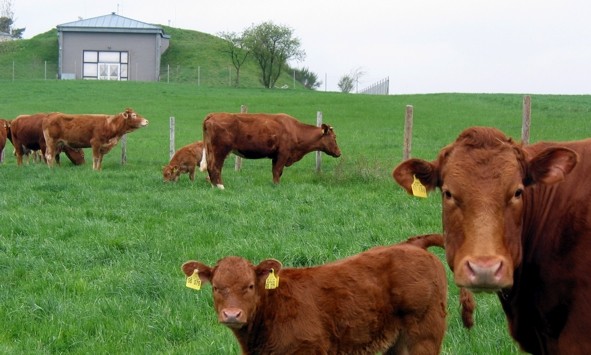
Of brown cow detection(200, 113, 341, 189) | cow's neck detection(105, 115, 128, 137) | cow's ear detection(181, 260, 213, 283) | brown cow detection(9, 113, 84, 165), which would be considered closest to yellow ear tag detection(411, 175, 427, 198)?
cow's ear detection(181, 260, 213, 283)

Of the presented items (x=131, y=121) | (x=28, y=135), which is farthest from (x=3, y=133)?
(x=131, y=121)

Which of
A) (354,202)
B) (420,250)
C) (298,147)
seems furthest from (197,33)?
(420,250)

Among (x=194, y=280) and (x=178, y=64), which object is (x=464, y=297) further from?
(x=178, y=64)

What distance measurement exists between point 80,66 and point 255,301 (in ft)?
224

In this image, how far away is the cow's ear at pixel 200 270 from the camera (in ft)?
19.8

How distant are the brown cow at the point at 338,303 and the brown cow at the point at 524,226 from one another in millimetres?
1538

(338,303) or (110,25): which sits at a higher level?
(110,25)

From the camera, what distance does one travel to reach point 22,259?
30.8 ft

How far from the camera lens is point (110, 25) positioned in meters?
73.4

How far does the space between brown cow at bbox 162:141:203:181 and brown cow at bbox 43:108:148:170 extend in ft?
14.2

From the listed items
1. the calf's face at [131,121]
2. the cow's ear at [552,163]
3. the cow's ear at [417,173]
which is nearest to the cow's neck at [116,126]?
the calf's face at [131,121]

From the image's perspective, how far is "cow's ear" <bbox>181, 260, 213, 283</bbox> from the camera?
6.04 metres

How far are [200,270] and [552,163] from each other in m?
2.84

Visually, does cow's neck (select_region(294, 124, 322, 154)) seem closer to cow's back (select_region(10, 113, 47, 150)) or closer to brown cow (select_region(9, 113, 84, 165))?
brown cow (select_region(9, 113, 84, 165))
